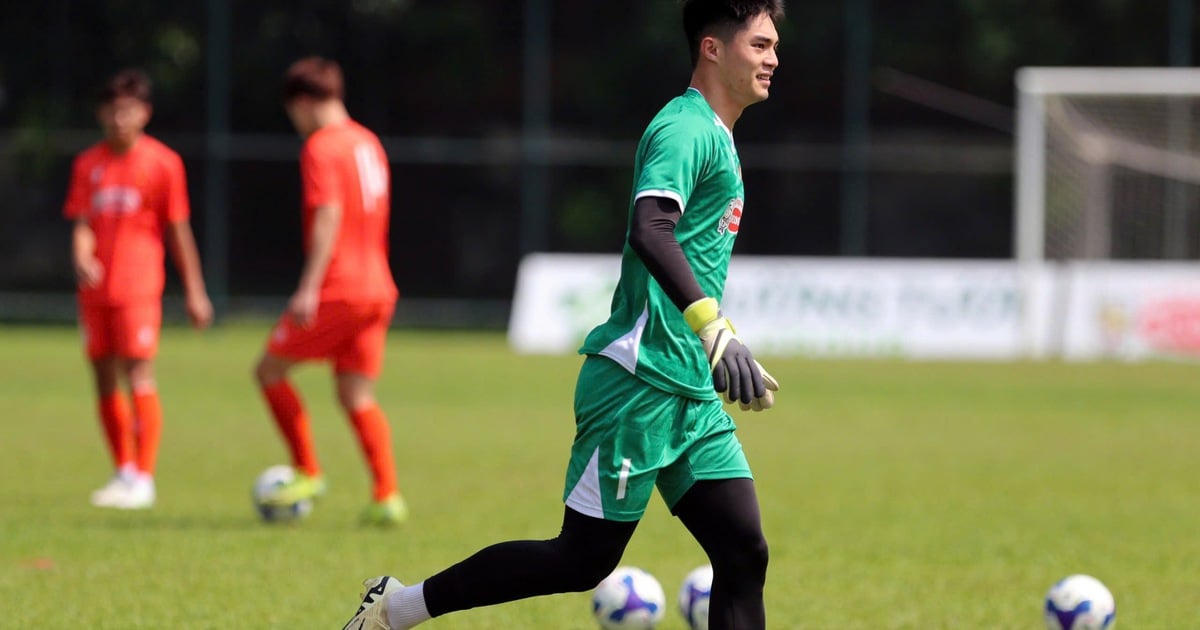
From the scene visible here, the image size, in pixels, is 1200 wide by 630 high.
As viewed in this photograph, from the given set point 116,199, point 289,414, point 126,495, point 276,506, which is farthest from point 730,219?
point 116,199

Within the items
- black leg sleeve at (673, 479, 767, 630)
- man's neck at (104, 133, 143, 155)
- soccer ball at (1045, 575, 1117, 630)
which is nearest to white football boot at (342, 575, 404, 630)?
black leg sleeve at (673, 479, 767, 630)

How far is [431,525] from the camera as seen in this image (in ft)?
28.3

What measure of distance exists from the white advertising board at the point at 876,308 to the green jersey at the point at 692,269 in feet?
53.9

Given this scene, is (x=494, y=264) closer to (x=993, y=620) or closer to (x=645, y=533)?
(x=645, y=533)

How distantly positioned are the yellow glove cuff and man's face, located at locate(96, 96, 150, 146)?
572cm

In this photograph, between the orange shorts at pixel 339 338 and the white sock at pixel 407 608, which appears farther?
the orange shorts at pixel 339 338

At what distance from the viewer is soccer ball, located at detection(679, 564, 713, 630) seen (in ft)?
19.5

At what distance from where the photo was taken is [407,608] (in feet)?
16.2

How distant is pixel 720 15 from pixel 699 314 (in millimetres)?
925

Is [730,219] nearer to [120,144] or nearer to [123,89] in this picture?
[123,89]

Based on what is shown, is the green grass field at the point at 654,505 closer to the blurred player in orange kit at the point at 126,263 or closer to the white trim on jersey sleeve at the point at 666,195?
the blurred player in orange kit at the point at 126,263

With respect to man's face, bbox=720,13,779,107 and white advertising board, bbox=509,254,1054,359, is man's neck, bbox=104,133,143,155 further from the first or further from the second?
white advertising board, bbox=509,254,1054,359

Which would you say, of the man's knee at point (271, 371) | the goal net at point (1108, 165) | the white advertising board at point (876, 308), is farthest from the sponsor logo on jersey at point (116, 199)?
the goal net at point (1108, 165)

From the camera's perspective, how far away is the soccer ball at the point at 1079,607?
5.88 m
